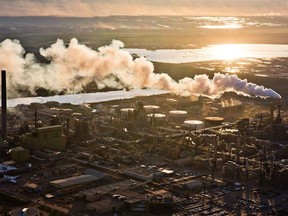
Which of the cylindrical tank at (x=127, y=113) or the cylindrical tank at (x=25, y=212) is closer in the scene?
the cylindrical tank at (x=25, y=212)

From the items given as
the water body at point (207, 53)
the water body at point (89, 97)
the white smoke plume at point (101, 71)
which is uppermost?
the white smoke plume at point (101, 71)

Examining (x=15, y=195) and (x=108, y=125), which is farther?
(x=108, y=125)

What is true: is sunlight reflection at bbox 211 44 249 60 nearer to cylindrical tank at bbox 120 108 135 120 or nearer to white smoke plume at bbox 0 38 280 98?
white smoke plume at bbox 0 38 280 98

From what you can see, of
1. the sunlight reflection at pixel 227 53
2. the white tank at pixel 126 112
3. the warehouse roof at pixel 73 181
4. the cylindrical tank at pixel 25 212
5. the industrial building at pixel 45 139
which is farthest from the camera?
the sunlight reflection at pixel 227 53

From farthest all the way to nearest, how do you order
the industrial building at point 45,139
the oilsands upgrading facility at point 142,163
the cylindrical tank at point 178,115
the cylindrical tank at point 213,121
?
1. the cylindrical tank at point 178,115
2. the cylindrical tank at point 213,121
3. the industrial building at point 45,139
4. the oilsands upgrading facility at point 142,163

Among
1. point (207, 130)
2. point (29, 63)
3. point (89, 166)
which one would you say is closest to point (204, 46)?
point (29, 63)

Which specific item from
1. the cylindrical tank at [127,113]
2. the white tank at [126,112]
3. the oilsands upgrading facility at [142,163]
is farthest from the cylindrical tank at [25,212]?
the white tank at [126,112]

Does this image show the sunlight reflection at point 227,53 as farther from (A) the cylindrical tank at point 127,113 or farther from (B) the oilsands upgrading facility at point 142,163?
(B) the oilsands upgrading facility at point 142,163

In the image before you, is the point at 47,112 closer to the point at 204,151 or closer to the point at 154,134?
the point at 154,134
